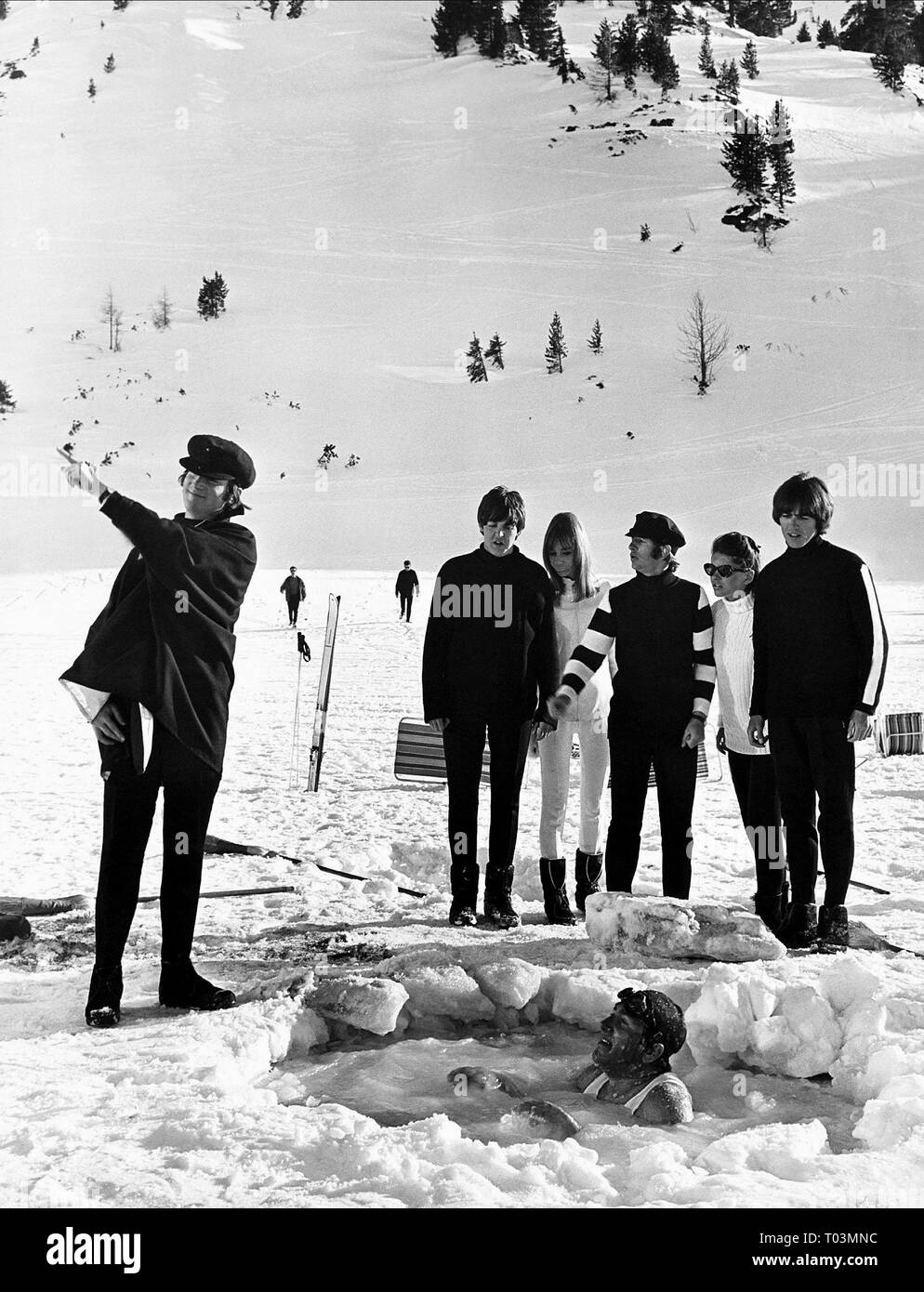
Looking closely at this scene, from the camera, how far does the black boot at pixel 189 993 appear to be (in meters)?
3.62

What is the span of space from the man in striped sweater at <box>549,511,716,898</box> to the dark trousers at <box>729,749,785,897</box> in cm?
28

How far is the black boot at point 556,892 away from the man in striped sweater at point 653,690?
0.19m

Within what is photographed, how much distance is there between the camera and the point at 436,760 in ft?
23.9

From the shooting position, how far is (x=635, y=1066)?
3.15 m

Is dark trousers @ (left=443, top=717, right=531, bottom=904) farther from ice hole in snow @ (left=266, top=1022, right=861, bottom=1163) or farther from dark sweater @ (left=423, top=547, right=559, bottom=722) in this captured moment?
ice hole in snow @ (left=266, top=1022, right=861, bottom=1163)

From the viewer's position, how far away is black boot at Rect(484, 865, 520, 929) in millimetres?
4586

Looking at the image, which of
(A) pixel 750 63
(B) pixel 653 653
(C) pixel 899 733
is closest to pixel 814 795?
(B) pixel 653 653

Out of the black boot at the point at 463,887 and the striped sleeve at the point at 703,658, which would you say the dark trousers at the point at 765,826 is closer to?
the striped sleeve at the point at 703,658

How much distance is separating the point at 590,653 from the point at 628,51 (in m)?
71.9

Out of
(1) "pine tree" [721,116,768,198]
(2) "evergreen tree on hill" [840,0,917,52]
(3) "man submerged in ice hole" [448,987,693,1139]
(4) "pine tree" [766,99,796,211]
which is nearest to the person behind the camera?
(3) "man submerged in ice hole" [448,987,693,1139]

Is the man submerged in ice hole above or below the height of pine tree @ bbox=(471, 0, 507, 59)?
below

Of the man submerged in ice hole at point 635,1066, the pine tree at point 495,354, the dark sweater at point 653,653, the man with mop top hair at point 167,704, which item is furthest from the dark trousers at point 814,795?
the pine tree at point 495,354

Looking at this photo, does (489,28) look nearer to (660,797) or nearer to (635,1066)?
(660,797)

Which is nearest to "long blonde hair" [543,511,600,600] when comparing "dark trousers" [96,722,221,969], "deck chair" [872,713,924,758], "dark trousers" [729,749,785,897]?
"dark trousers" [729,749,785,897]
